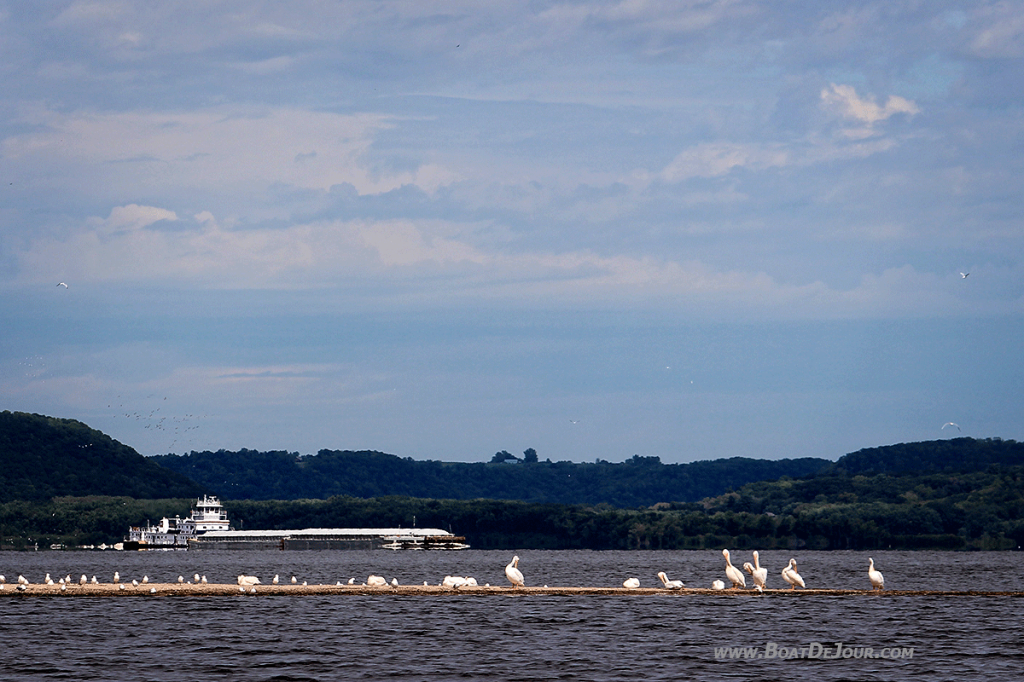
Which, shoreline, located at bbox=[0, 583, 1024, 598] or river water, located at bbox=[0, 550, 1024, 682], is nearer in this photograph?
river water, located at bbox=[0, 550, 1024, 682]

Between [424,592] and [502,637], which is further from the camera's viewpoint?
[424,592]

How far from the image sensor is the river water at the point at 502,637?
179 feet

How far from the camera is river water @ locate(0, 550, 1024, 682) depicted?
54469 mm

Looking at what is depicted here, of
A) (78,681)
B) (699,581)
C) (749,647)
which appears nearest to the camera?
(78,681)

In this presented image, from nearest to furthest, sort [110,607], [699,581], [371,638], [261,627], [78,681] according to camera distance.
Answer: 1. [78,681]
2. [371,638]
3. [261,627]
4. [110,607]
5. [699,581]

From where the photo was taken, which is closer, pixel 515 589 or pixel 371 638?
pixel 371 638

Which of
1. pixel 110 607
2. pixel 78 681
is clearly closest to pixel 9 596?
pixel 110 607

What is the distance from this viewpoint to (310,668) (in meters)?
55.2

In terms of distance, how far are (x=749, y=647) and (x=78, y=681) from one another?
2730 cm

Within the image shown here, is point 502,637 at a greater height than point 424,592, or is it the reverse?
point 424,592

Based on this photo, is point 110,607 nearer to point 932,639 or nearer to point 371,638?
point 371,638

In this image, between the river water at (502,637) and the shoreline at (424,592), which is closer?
the river water at (502,637)

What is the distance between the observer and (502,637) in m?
65.4

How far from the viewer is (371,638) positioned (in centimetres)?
6519
